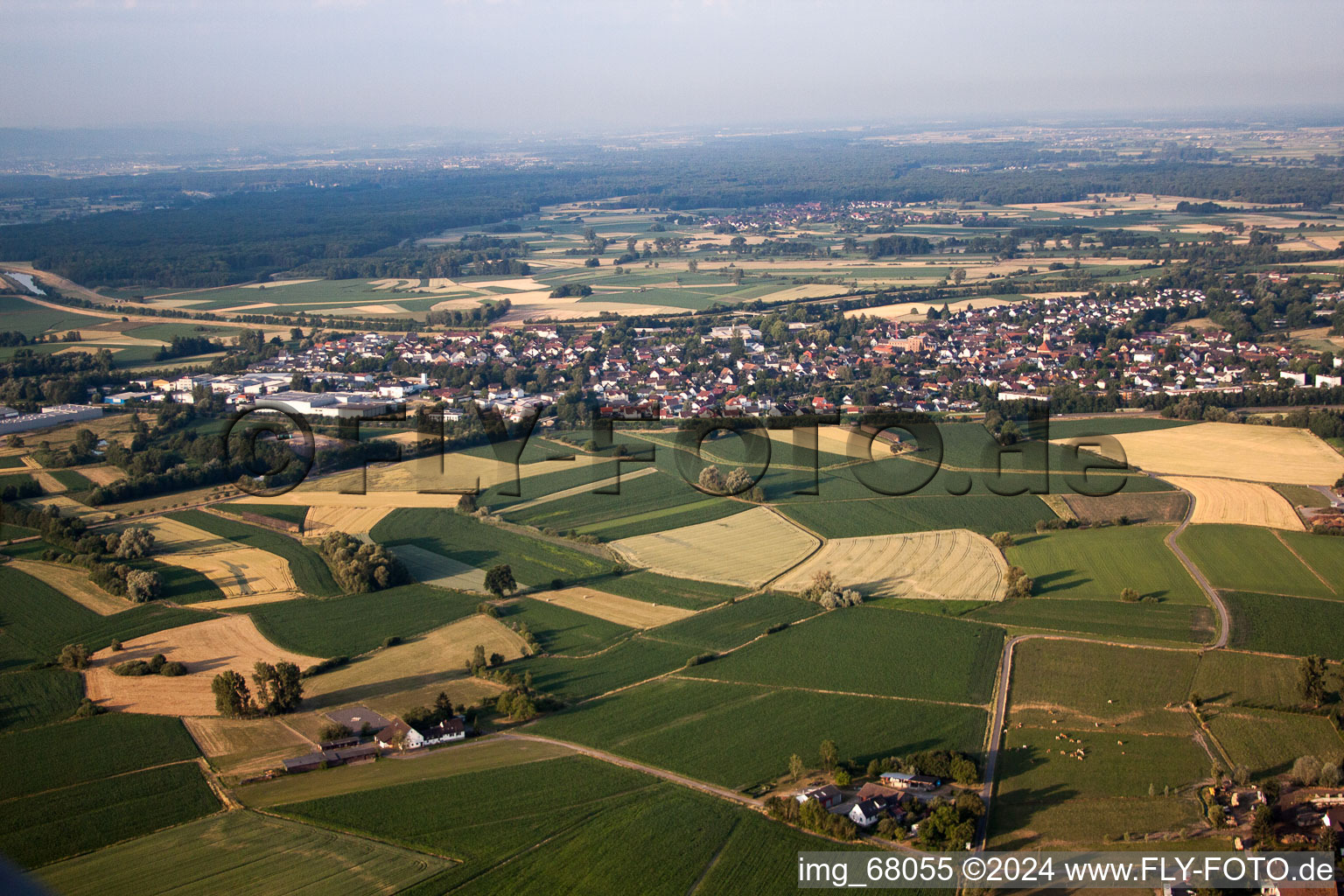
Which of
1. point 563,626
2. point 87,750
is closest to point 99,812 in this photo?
point 87,750

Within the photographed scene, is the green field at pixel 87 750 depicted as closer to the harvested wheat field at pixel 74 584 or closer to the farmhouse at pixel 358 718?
the farmhouse at pixel 358 718

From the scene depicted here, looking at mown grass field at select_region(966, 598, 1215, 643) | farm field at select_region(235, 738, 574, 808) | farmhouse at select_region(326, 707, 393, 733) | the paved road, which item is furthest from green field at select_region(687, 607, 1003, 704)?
farmhouse at select_region(326, 707, 393, 733)

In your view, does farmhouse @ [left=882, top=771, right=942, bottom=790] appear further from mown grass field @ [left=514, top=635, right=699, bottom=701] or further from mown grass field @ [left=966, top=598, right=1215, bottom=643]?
mown grass field @ [left=966, top=598, right=1215, bottom=643]

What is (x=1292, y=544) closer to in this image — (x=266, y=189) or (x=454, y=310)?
(x=454, y=310)

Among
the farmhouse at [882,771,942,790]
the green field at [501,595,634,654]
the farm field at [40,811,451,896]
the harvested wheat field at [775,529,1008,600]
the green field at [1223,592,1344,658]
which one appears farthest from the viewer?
the harvested wheat field at [775,529,1008,600]

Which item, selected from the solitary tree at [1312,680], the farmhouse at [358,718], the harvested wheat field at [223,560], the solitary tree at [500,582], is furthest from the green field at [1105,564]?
the harvested wheat field at [223,560]

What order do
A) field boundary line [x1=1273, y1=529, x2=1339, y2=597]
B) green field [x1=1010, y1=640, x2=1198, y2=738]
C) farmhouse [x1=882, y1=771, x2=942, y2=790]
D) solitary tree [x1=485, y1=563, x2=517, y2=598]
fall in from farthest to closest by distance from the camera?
solitary tree [x1=485, y1=563, x2=517, y2=598] → field boundary line [x1=1273, y1=529, x2=1339, y2=597] → green field [x1=1010, y1=640, x2=1198, y2=738] → farmhouse [x1=882, y1=771, x2=942, y2=790]

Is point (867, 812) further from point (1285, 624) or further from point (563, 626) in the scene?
point (1285, 624)

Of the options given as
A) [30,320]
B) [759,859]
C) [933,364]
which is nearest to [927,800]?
[759,859]
